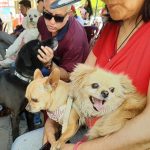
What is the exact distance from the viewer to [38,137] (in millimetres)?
1699

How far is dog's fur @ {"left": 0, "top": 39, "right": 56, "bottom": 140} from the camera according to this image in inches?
108

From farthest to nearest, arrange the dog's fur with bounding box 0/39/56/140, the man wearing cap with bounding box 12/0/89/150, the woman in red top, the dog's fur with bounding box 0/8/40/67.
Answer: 1. the dog's fur with bounding box 0/8/40/67
2. the dog's fur with bounding box 0/39/56/140
3. the man wearing cap with bounding box 12/0/89/150
4. the woman in red top

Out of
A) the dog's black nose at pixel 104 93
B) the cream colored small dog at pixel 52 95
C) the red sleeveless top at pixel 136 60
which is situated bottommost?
the cream colored small dog at pixel 52 95

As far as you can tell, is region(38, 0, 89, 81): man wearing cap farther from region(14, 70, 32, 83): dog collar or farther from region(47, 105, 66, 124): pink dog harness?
region(47, 105, 66, 124): pink dog harness

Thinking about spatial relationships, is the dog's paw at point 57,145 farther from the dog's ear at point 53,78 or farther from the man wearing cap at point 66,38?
the man wearing cap at point 66,38

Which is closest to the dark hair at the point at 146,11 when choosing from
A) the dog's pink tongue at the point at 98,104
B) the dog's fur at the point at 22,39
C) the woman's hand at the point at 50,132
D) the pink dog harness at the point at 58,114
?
the dog's pink tongue at the point at 98,104

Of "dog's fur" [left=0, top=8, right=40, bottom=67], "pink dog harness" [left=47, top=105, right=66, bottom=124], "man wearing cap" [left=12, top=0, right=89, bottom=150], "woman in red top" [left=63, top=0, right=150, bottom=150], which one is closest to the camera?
"woman in red top" [left=63, top=0, right=150, bottom=150]

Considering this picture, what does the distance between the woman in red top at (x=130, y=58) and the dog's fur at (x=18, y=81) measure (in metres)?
1.39

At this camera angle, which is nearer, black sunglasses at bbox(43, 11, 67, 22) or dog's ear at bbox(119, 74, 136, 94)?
dog's ear at bbox(119, 74, 136, 94)

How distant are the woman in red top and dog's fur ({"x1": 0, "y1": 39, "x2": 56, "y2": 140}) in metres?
1.39

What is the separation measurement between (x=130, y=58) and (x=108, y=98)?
6.9 inches

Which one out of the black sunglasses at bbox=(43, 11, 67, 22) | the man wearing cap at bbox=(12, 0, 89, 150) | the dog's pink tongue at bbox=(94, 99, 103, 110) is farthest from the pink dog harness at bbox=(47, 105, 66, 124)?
the black sunglasses at bbox=(43, 11, 67, 22)

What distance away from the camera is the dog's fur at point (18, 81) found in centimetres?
274

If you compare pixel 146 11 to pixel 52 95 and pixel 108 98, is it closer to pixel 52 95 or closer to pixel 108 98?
pixel 108 98
